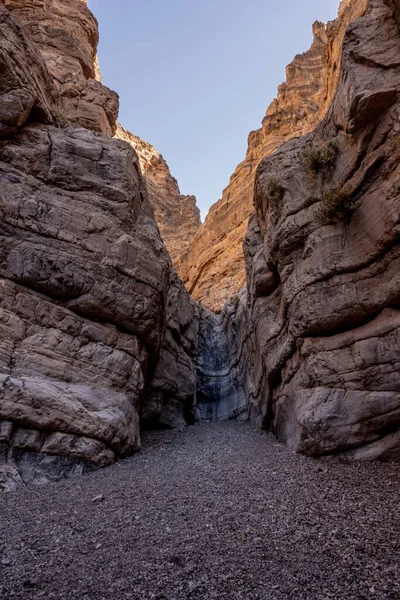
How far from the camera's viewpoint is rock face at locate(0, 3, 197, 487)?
10.4 metres

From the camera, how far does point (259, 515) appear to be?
6.91 m

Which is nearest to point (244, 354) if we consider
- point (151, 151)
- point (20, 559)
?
point (20, 559)

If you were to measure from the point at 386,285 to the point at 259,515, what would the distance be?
7.23 m

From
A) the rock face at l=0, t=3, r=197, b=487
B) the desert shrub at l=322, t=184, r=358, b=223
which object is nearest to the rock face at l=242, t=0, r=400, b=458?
the desert shrub at l=322, t=184, r=358, b=223

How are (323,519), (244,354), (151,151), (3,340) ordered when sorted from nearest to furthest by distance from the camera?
1. (323,519)
2. (3,340)
3. (244,354)
4. (151,151)

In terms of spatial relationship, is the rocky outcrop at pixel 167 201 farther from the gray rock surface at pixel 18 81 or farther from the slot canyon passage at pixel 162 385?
the slot canyon passage at pixel 162 385

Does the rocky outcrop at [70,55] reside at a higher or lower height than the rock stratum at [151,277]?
higher

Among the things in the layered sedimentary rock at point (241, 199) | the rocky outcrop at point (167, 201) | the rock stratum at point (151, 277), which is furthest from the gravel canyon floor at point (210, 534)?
the rocky outcrop at point (167, 201)

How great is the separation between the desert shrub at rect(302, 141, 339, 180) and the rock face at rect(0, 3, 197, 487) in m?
7.44

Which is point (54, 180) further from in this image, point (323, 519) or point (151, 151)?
point (151, 151)

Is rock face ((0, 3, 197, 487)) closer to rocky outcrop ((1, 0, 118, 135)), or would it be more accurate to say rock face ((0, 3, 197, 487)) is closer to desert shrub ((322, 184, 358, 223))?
rocky outcrop ((1, 0, 118, 135))

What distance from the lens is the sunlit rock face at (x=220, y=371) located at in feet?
86.9

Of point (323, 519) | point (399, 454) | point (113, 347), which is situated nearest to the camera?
point (323, 519)

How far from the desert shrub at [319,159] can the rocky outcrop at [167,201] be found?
48209mm
